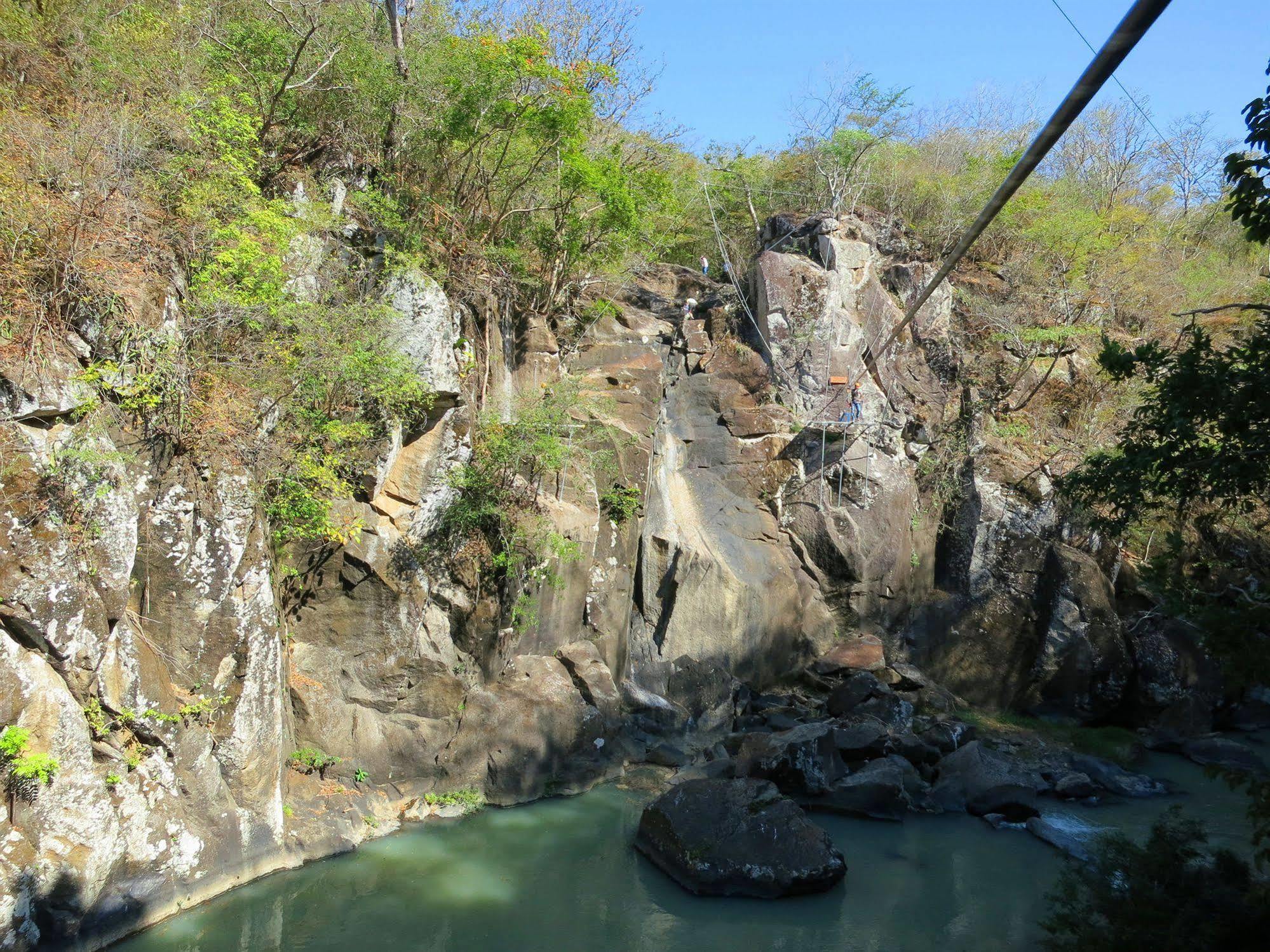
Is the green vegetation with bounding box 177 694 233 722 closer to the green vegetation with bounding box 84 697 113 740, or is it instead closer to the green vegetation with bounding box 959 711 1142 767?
the green vegetation with bounding box 84 697 113 740

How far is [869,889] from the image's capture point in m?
8.68

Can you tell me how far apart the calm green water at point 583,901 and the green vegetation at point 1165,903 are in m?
2.03

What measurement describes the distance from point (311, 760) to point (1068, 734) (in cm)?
1160

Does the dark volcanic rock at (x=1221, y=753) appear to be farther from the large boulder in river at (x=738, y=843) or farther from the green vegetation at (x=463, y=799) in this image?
the green vegetation at (x=463, y=799)

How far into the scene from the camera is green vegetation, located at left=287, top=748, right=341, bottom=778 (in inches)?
350

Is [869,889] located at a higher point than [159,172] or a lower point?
lower

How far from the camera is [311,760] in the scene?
8984 millimetres

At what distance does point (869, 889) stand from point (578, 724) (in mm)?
3968

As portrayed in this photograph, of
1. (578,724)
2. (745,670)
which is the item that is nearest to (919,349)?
(745,670)

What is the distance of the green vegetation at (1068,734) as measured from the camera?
1291 centimetres

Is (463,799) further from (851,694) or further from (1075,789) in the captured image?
(1075,789)

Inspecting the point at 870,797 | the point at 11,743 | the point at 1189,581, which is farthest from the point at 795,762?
the point at 11,743

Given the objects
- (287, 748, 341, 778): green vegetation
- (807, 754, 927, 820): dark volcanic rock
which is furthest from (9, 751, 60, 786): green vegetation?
(807, 754, 927, 820): dark volcanic rock

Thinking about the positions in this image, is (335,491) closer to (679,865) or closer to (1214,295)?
(679,865)
